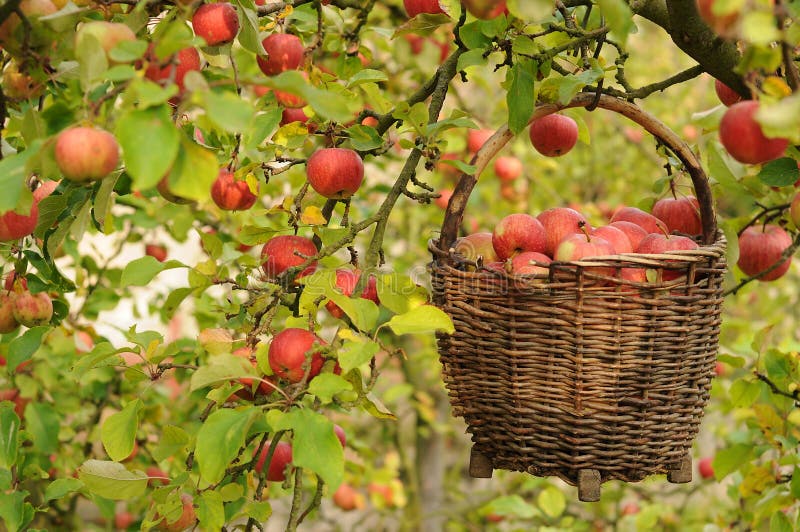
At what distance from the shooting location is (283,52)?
3.93 ft

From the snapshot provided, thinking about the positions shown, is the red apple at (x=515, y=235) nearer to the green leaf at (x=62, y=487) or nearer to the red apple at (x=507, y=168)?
the green leaf at (x=62, y=487)

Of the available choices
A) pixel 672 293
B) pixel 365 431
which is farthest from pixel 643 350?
pixel 365 431

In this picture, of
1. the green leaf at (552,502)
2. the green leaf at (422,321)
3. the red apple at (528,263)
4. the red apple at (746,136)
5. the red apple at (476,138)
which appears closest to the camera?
the red apple at (746,136)

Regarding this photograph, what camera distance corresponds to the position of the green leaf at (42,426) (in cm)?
159

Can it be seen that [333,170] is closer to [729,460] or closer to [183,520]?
[183,520]

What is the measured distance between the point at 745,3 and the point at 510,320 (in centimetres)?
46

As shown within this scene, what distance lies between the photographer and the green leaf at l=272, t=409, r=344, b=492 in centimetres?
91

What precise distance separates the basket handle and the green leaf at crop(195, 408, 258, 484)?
35 centimetres

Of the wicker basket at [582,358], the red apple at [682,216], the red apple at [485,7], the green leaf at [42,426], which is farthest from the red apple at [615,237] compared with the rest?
the green leaf at [42,426]

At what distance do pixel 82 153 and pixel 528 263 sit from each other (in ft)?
1.80

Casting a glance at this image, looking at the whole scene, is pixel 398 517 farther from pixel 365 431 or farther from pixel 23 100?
pixel 23 100

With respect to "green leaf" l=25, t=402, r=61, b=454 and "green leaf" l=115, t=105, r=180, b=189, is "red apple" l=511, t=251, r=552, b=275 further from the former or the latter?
"green leaf" l=25, t=402, r=61, b=454

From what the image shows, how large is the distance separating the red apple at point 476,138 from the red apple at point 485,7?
1.50 m

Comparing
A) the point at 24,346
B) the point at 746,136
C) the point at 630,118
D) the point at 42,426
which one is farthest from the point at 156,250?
the point at 746,136
